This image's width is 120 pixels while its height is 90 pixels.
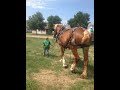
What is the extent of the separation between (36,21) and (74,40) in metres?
A: 1.19

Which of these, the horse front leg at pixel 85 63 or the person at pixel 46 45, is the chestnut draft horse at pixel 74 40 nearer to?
the horse front leg at pixel 85 63

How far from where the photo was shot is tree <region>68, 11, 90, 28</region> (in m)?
3.32

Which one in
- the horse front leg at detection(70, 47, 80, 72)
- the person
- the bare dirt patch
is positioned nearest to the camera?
the bare dirt patch

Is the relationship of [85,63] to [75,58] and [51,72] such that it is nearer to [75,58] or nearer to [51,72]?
[75,58]

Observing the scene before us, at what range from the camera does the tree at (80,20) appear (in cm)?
332

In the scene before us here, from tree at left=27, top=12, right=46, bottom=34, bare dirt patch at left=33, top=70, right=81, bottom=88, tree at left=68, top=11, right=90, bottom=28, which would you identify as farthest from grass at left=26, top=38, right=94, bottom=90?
tree at left=68, top=11, right=90, bottom=28

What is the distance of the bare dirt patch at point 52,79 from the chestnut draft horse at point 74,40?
29cm

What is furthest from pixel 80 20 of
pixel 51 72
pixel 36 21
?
pixel 51 72

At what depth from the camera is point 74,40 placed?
4.23 meters

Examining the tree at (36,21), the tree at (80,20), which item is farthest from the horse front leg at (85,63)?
the tree at (36,21)

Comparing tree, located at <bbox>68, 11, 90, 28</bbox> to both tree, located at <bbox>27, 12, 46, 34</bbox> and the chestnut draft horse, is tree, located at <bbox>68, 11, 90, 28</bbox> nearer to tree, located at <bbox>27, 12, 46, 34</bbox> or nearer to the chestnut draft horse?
the chestnut draft horse

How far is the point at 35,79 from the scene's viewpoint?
3.62m

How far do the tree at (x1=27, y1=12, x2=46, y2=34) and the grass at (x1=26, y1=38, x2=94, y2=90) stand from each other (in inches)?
9.1
